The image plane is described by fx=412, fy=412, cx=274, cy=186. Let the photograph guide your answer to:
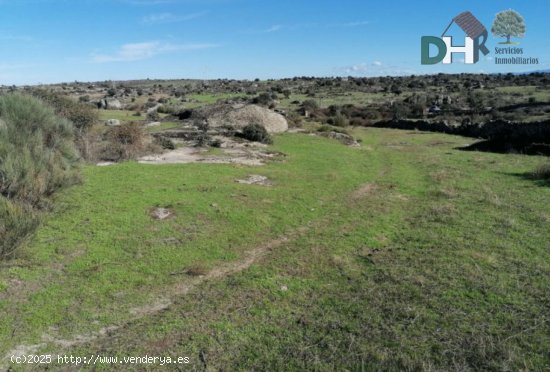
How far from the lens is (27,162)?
10.8 m

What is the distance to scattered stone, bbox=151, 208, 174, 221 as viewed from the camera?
1053 cm

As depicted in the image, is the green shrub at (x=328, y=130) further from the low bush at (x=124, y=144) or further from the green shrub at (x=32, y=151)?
the green shrub at (x=32, y=151)

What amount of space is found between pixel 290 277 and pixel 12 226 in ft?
18.6

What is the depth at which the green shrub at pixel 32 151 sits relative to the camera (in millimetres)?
10328

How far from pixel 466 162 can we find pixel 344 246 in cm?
1288

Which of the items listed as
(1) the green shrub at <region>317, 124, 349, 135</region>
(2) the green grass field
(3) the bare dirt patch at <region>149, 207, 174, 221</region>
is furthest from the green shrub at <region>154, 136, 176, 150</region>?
(1) the green shrub at <region>317, 124, 349, 135</region>

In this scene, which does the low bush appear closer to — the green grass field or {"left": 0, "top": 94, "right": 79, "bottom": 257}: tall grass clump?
{"left": 0, "top": 94, "right": 79, "bottom": 257}: tall grass clump

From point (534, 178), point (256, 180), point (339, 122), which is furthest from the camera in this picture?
point (339, 122)

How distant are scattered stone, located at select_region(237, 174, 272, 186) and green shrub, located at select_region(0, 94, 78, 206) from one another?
5.55 m

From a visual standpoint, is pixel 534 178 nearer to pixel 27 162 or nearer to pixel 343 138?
pixel 343 138

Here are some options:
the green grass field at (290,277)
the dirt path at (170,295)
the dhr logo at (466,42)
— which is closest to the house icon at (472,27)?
the dhr logo at (466,42)

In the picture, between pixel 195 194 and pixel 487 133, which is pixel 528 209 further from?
pixel 487 133

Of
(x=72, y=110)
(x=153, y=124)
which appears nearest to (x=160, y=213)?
(x=72, y=110)

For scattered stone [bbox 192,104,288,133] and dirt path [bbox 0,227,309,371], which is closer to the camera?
dirt path [bbox 0,227,309,371]
